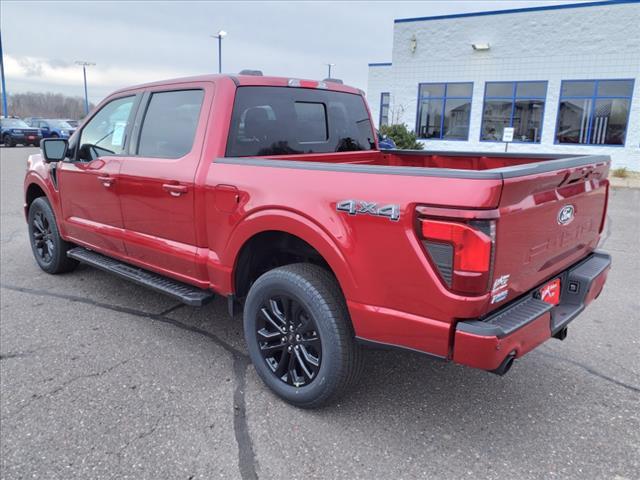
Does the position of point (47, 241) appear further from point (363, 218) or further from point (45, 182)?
point (363, 218)

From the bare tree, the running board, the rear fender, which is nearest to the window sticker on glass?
the running board

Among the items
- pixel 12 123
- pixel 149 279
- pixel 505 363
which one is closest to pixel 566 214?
pixel 505 363

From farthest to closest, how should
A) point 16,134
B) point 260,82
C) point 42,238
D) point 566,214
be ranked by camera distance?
1. point 16,134
2. point 42,238
3. point 260,82
4. point 566,214

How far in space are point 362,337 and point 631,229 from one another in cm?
766

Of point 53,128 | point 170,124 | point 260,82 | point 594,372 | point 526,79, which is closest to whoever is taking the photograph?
point 594,372

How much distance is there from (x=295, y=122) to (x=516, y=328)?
2.23 meters

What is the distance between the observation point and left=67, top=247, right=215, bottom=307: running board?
3551 millimetres

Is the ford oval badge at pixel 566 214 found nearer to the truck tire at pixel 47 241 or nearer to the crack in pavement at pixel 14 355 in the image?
the crack in pavement at pixel 14 355

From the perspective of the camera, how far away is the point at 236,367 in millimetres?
3557

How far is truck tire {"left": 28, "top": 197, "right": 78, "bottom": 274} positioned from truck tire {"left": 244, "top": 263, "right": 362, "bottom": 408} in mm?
3028

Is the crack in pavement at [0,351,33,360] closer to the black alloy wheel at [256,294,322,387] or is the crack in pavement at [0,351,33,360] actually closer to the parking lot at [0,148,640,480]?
the parking lot at [0,148,640,480]

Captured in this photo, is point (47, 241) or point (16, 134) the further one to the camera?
point (16, 134)

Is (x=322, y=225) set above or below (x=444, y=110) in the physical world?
below

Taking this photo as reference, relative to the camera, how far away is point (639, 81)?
57.7 ft
